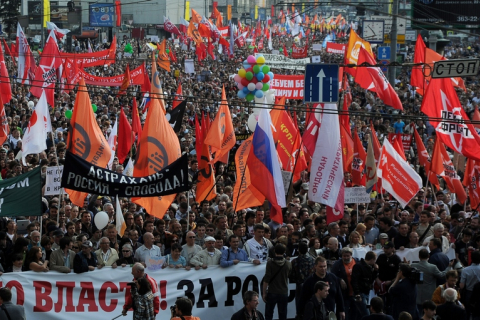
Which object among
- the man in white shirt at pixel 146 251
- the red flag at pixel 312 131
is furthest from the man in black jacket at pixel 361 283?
the red flag at pixel 312 131

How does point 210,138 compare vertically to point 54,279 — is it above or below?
above

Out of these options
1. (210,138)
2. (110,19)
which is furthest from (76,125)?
(110,19)

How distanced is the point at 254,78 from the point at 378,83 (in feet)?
11.7

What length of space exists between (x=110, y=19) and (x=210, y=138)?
176 ft

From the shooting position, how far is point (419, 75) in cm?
1966

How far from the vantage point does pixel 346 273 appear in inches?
408

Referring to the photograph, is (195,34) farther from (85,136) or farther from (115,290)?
(115,290)

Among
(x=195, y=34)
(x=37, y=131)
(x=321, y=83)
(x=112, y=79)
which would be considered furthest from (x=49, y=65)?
(x=195, y=34)

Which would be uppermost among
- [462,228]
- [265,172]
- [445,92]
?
[445,92]

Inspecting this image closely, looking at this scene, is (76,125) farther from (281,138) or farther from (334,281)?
(334,281)

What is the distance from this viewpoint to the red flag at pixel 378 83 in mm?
17422

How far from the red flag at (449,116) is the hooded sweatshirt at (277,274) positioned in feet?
17.2

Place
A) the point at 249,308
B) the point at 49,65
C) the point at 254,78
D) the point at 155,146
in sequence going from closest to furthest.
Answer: the point at 249,308 < the point at 155,146 < the point at 254,78 < the point at 49,65

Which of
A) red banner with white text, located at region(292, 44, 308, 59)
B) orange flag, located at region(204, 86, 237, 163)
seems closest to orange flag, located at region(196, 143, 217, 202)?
orange flag, located at region(204, 86, 237, 163)
